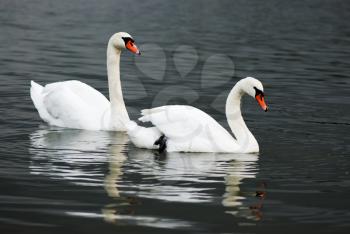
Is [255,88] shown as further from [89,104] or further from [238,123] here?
[89,104]

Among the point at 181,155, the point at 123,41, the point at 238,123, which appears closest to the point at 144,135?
the point at 181,155

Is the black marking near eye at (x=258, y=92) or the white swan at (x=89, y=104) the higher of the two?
the black marking near eye at (x=258, y=92)

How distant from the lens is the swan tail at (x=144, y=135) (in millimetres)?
11727

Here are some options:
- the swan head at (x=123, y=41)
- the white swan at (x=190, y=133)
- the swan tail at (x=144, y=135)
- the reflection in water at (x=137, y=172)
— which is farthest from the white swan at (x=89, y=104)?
the white swan at (x=190, y=133)

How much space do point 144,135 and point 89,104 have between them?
2177mm

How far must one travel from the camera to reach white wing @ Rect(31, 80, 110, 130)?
1343 cm

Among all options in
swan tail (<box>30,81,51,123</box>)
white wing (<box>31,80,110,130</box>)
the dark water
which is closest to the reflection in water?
the dark water

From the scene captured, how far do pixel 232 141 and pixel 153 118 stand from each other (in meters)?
1.03

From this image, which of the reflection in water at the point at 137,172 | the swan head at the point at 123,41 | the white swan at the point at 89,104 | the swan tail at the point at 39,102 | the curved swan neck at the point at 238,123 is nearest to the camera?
the reflection in water at the point at 137,172

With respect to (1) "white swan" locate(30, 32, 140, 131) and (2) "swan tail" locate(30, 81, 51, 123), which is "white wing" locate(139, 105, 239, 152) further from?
(2) "swan tail" locate(30, 81, 51, 123)

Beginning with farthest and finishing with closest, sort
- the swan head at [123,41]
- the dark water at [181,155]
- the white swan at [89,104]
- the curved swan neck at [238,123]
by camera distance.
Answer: the swan head at [123,41], the white swan at [89,104], the curved swan neck at [238,123], the dark water at [181,155]

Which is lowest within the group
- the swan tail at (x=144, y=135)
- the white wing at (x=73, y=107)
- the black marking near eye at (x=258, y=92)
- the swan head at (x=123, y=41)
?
the swan tail at (x=144, y=135)

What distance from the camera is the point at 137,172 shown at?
33.9 ft

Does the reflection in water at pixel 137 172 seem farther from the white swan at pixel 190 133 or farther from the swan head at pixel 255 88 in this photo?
the swan head at pixel 255 88
